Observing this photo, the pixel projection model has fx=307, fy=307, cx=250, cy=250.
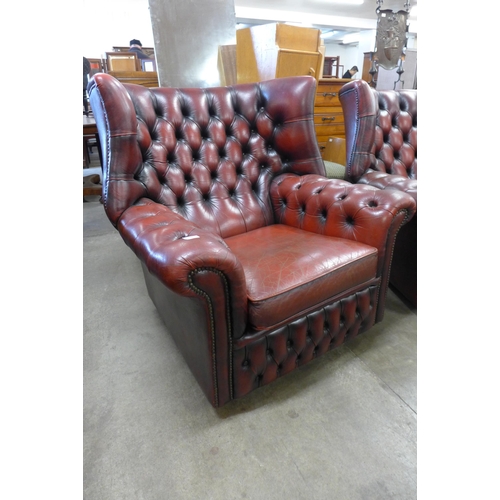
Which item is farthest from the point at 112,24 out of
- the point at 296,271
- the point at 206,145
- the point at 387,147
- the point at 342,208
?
the point at 296,271

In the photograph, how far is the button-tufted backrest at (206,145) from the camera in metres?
1.13

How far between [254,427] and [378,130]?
162cm

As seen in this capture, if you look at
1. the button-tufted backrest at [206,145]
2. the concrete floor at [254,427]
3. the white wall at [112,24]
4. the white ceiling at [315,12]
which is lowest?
the concrete floor at [254,427]

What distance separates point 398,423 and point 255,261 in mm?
694

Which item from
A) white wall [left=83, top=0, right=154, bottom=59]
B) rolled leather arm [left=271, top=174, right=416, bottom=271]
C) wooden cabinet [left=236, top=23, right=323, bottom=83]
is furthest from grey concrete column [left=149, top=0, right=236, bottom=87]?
white wall [left=83, top=0, right=154, bottom=59]

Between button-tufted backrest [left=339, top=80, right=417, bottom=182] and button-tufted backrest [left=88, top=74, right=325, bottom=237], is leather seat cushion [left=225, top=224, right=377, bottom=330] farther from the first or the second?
button-tufted backrest [left=339, top=80, right=417, bottom=182]

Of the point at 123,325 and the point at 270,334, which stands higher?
the point at 270,334

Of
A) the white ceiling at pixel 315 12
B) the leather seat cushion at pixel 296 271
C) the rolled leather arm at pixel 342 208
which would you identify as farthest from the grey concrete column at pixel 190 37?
the white ceiling at pixel 315 12

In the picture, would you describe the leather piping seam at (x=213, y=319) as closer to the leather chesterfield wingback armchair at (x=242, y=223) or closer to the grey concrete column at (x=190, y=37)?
the leather chesterfield wingback armchair at (x=242, y=223)

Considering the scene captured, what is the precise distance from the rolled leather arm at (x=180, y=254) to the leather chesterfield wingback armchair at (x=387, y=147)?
0.95m

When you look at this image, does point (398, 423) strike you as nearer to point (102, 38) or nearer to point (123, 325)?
point (123, 325)
